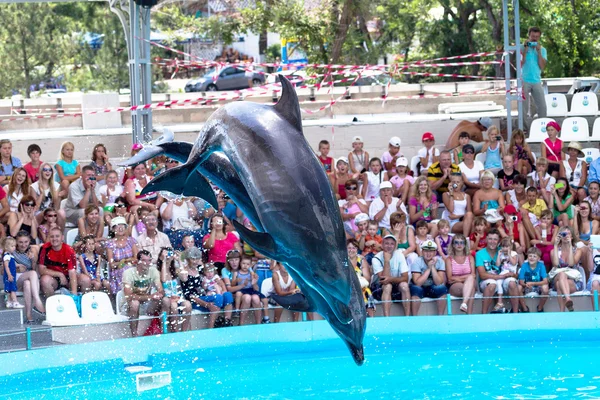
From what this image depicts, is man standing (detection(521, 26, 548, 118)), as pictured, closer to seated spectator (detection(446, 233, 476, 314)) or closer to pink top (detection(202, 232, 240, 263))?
seated spectator (detection(446, 233, 476, 314))

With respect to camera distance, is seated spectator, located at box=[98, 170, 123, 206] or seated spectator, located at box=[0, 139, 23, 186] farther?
seated spectator, located at box=[0, 139, 23, 186]

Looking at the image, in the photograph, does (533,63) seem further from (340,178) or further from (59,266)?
(59,266)

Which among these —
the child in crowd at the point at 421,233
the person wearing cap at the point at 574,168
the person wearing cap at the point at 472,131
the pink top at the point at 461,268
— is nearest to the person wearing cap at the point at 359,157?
the person wearing cap at the point at 472,131

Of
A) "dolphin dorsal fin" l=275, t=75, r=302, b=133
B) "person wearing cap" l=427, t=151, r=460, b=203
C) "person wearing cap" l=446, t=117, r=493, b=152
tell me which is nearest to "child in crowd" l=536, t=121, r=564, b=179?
"person wearing cap" l=446, t=117, r=493, b=152

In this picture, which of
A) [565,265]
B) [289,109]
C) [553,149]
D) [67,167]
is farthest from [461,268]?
[289,109]

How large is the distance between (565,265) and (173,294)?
4.66 m

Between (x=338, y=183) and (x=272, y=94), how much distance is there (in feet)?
29.0

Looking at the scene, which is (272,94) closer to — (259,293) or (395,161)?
(395,161)

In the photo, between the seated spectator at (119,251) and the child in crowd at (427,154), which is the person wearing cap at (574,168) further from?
the seated spectator at (119,251)

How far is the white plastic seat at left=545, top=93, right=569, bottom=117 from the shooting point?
16641mm

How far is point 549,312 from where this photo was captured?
11.8m

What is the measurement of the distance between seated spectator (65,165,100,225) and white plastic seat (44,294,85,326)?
1.63 meters

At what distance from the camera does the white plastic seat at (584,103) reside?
16672 mm

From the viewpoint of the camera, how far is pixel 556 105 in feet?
54.8
